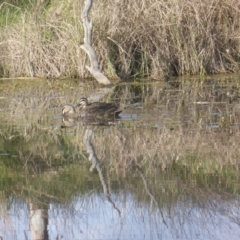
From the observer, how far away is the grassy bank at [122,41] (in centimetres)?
1834

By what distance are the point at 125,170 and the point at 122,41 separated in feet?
31.2

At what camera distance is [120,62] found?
18.6 meters

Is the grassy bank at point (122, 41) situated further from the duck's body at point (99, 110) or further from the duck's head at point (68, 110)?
the duck's body at point (99, 110)

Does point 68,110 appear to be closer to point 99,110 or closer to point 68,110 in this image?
point 68,110

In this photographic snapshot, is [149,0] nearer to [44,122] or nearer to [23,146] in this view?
[44,122]

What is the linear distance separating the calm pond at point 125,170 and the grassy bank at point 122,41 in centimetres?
337

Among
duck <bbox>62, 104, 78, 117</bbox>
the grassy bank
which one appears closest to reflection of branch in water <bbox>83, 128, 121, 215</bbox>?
duck <bbox>62, 104, 78, 117</bbox>

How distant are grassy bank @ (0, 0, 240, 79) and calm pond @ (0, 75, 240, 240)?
11.1ft

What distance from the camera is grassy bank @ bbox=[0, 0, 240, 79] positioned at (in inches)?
722

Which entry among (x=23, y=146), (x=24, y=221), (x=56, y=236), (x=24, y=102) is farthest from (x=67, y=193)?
(x=24, y=102)

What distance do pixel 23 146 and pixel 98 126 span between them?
150 centimetres

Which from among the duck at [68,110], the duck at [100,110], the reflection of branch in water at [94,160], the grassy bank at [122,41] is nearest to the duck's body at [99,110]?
the duck at [100,110]

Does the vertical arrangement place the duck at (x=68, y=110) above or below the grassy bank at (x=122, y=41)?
below

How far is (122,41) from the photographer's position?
60.5ft
